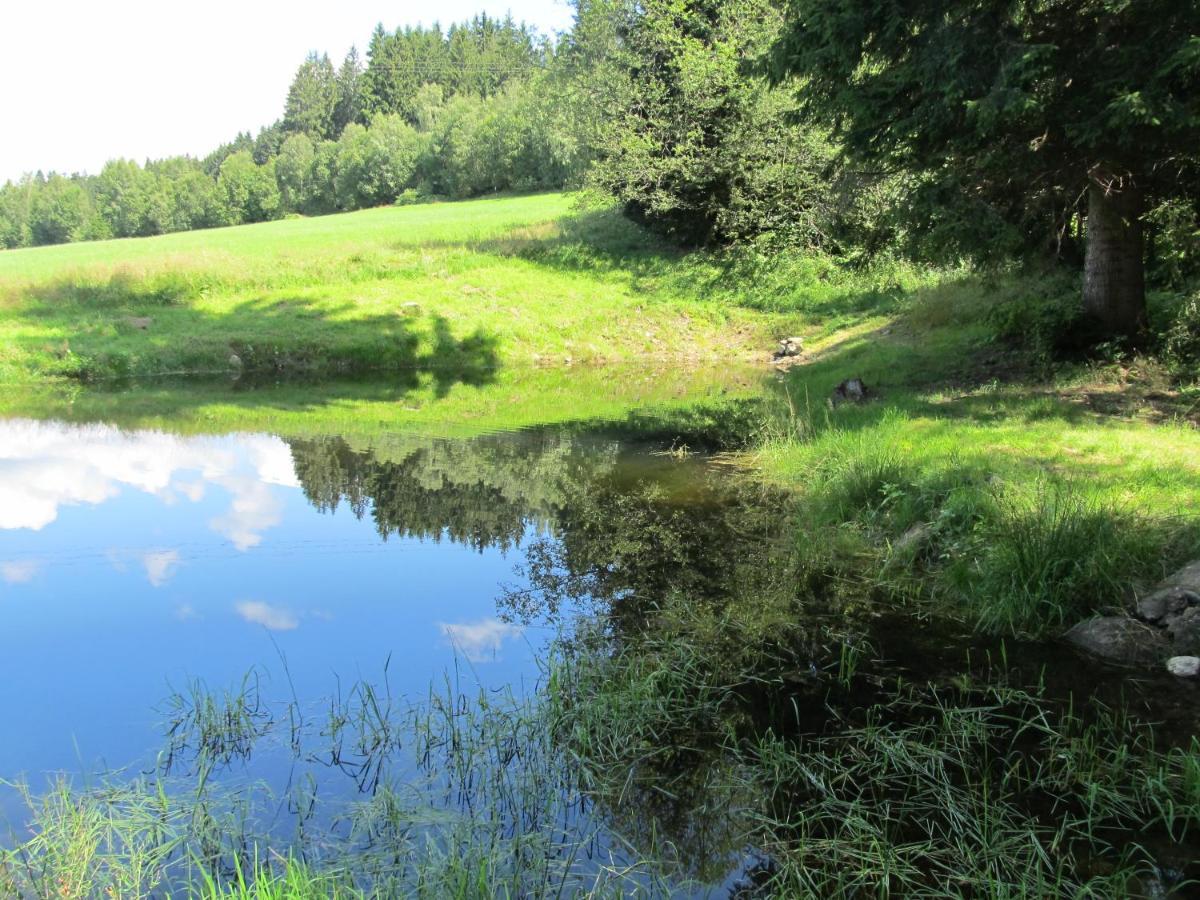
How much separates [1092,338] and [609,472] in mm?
7708

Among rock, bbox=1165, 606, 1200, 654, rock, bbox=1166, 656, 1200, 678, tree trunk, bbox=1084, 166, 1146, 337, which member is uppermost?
tree trunk, bbox=1084, 166, 1146, 337

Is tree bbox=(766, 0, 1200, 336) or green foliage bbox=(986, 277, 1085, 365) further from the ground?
tree bbox=(766, 0, 1200, 336)

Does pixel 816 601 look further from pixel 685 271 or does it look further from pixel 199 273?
pixel 199 273

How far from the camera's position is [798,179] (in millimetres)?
28391

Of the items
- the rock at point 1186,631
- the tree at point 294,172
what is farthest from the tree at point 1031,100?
the tree at point 294,172

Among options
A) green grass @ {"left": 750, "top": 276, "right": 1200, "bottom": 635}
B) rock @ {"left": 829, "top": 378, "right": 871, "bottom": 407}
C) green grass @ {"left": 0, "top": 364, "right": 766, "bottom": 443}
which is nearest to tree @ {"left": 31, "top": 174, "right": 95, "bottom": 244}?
green grass @ {"left": 0, "top": 364, "right": 766, "bottom": 443}

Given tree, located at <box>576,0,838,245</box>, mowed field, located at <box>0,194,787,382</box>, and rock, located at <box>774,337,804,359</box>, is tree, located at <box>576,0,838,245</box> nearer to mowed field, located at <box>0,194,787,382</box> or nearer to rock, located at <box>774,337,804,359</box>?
mowed field, located at <box>0,194,787,382</box>

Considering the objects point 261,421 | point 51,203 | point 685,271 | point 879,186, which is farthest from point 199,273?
point 51,203

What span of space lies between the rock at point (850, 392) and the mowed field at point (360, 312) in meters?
9.69

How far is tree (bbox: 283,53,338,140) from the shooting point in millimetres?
118188

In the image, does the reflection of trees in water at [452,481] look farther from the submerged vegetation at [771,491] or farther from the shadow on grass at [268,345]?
the shadow on grass at [268,345]

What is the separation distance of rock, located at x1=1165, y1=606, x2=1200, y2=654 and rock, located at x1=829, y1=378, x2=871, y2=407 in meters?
8.33

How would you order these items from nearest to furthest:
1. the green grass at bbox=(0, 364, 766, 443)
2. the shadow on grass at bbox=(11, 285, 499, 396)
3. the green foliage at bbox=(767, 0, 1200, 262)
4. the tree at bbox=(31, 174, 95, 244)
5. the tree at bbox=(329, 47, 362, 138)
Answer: the green foliage at bbox=(767, 0, 1200, 262)
the green grass at bbox=(0, 364, 766, 443)
the shadow on grass at bbox=(11, 285, 499, 396)
the tree at bbox=(31, 174, 95, 244)
the tree at bbox=(329, 47, 362, 138)

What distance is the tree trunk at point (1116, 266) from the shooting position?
1206cm
